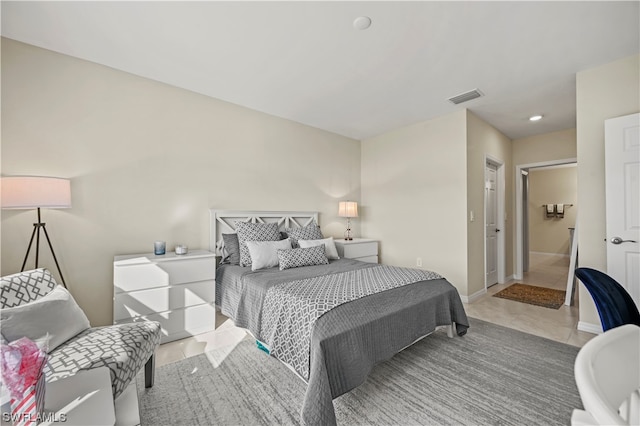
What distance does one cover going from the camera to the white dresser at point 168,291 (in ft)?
7.85

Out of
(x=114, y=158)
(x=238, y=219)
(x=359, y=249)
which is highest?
(x=114, y=158)

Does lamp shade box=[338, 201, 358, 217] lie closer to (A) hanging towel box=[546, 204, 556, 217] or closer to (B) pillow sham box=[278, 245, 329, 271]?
(B) pillow sham box=[278, 245, 329, 271]

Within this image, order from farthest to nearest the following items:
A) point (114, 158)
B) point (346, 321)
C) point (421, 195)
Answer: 1. point (421, 195)
2. point (114, 158)
3. point (346, 321)

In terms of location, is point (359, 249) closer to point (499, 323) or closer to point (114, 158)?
point (499, 323)

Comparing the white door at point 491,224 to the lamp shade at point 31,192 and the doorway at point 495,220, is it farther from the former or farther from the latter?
the lamp shade at point 31,192

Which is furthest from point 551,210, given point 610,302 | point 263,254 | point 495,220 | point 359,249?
point 263,254

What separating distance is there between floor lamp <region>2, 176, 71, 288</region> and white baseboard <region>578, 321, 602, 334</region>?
498 cm

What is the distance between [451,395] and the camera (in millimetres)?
1778

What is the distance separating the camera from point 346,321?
5.55 ft

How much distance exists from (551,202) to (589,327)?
6.65m

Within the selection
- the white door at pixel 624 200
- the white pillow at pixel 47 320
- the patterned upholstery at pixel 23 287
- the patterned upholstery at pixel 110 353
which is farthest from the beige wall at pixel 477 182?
the patterned upholstery at pixel 23 287

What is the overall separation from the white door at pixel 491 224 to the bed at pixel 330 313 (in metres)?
2.41

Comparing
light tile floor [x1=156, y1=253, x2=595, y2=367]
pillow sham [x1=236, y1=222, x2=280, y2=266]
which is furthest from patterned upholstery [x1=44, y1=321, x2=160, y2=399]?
pillow sham [x1=236, y1=222, x2=280, y2=266]

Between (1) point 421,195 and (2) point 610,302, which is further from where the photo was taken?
(1) point 421,195
